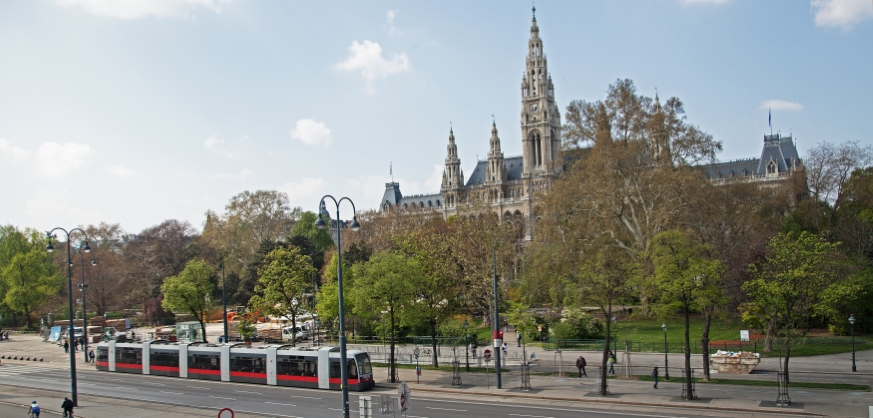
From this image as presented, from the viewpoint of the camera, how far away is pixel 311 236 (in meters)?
117

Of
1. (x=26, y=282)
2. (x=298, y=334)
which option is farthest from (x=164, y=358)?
(x=26, y=282)

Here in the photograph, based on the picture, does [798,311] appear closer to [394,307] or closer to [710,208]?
[394,307]

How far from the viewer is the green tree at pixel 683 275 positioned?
30250 millimetres

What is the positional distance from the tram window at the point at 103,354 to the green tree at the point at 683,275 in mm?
37414

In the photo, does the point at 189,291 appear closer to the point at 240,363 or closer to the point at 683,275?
the point at 240,363

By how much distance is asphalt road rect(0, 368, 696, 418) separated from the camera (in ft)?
96.3

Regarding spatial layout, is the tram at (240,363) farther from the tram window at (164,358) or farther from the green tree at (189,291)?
the green tree at (189,291)

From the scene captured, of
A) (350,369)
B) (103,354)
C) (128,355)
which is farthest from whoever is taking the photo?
(103,354)

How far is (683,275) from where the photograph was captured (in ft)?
100

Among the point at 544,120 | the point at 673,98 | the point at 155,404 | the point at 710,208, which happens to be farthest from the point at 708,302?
the point at 544,120

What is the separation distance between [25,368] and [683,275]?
48591 mm

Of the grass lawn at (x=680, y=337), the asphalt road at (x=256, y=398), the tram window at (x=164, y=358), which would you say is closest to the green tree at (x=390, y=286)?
the asphalt road at (x=256, y=398)

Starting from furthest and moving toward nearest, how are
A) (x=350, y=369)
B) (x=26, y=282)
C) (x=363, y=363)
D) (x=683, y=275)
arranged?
1. (x=26, y=282)
2. (x=363, y=363)
3. (x=350, y=369)
4. (x=683, y=275)

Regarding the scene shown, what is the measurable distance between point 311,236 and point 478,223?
6013 cm
